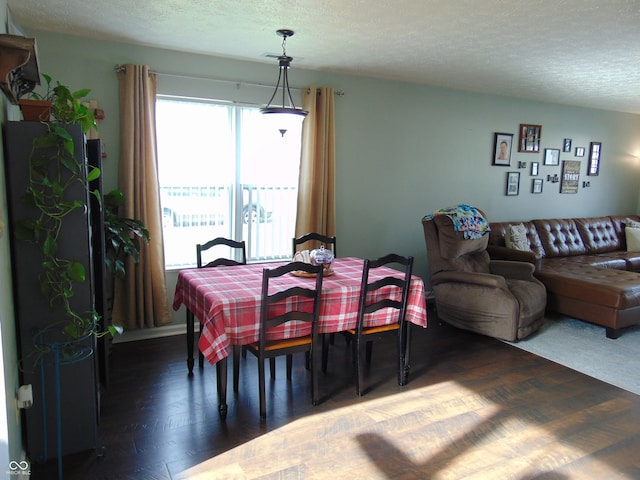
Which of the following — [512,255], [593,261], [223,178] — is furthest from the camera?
[593,261]

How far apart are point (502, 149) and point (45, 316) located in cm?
531

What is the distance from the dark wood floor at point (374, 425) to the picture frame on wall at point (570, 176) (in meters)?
3.73

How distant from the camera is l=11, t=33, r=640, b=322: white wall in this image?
3738mm

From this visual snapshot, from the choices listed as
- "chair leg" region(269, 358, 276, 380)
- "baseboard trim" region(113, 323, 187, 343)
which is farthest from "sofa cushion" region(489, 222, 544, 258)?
"baseboard trim" region(113, 323, 187, 343)

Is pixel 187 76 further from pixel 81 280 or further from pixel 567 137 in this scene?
pixel 567 137

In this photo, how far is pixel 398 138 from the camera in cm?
509

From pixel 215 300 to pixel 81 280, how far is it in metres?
0.71

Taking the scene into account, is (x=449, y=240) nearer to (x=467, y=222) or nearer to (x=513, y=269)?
(x=467, y=222)

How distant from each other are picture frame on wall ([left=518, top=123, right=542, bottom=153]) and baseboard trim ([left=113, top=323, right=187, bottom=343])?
4.67 metres

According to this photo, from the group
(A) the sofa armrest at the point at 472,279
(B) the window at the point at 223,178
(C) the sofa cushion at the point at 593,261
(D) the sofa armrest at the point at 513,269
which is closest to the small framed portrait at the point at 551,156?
(C) the sofa cushion at the point at 593,261

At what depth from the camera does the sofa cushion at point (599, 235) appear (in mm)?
6145

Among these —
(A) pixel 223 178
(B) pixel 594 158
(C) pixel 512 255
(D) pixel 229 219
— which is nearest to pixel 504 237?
(C) pixel 512 255

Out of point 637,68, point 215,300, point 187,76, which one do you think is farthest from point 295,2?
point 637,68

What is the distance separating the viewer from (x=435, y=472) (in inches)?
88.6
